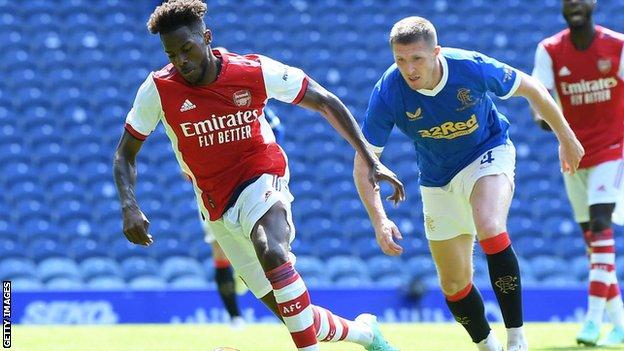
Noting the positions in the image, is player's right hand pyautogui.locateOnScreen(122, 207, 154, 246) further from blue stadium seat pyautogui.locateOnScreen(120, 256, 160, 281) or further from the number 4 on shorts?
blue stadium seat pyautogui.locateOnScreen(120, 256, 160, 281)

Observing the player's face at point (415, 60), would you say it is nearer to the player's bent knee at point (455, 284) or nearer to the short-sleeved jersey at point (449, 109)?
the short-sleeved jersey at point (449, 109)

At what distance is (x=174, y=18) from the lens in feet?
19.2

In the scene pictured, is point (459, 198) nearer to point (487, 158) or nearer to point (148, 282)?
point (487, 158)

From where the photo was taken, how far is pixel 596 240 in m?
8.15

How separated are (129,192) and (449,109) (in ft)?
5.96

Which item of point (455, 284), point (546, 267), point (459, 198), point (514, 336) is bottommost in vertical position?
point (546, 267)

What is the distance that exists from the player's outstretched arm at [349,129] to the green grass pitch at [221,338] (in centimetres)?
224

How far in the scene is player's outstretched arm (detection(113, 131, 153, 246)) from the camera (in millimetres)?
5469

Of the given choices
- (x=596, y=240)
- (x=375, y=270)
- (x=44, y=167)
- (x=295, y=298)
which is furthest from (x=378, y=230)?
(x=44, y=167)

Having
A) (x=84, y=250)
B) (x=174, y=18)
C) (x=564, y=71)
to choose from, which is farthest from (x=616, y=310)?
(x=84, y=250)

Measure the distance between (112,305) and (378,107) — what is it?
673 centimetres

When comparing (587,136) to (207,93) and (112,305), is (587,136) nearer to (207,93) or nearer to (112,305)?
(207,93)

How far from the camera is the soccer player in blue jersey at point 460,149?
6.04 meters

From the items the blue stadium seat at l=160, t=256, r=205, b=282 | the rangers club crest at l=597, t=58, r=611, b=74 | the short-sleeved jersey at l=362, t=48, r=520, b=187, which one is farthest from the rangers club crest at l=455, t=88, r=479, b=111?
the blue stadium seat at l=160, t=256, r=205, b=282
